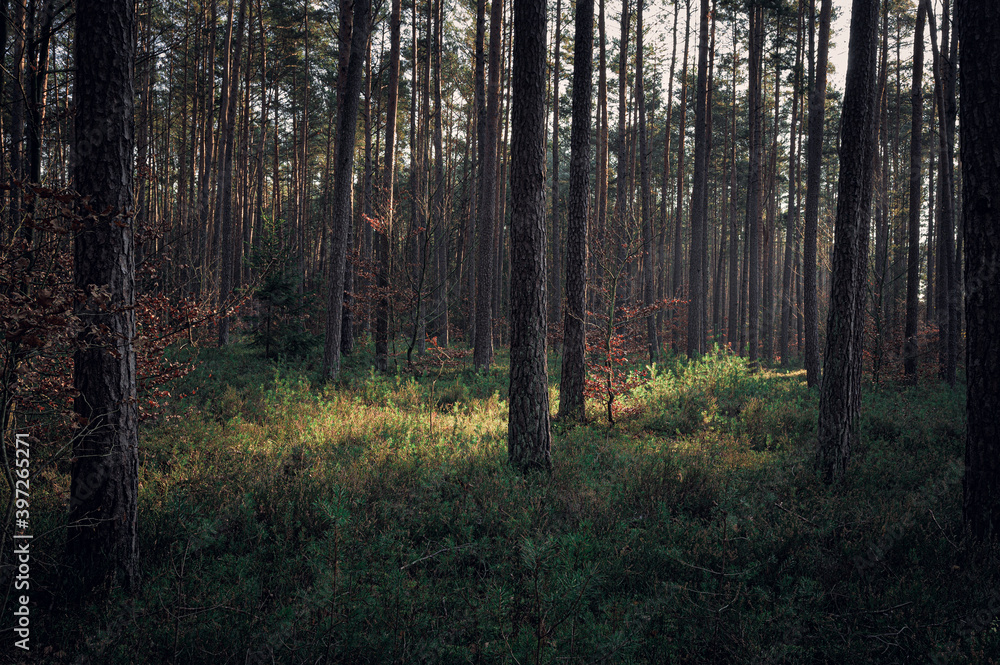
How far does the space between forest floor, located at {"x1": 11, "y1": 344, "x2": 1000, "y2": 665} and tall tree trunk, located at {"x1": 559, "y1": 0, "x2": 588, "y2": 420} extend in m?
1.12

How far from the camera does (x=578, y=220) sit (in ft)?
27.6

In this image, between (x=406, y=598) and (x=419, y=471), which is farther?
(x=419, y=471)

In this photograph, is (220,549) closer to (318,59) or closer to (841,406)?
(841,406)

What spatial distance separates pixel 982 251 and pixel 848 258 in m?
2.07

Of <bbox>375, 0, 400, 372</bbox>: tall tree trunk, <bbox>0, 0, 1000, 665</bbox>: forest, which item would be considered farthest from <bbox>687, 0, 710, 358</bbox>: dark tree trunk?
<bbox>375, 0, 400, 372</bbox>: tall tree trunk

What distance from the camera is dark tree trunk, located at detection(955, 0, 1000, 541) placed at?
13.9 feet

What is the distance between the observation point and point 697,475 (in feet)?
19.3

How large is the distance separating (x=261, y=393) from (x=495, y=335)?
1718 cm

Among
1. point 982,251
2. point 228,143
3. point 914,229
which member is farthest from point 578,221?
point 228,143

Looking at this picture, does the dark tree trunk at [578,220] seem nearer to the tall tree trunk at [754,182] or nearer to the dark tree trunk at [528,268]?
the dark tree trunk at [528,268]

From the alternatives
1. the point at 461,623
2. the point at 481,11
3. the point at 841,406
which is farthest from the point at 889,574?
the point at 481,11

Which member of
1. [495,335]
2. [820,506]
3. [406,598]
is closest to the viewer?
[406,598]

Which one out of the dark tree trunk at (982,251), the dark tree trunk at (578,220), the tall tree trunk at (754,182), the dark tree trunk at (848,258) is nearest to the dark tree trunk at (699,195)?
the tall tree trunk at (754,182)

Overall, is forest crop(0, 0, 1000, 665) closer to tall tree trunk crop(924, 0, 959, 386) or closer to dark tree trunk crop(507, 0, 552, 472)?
dark tree trunk crop(507, 0, 552, 472)
